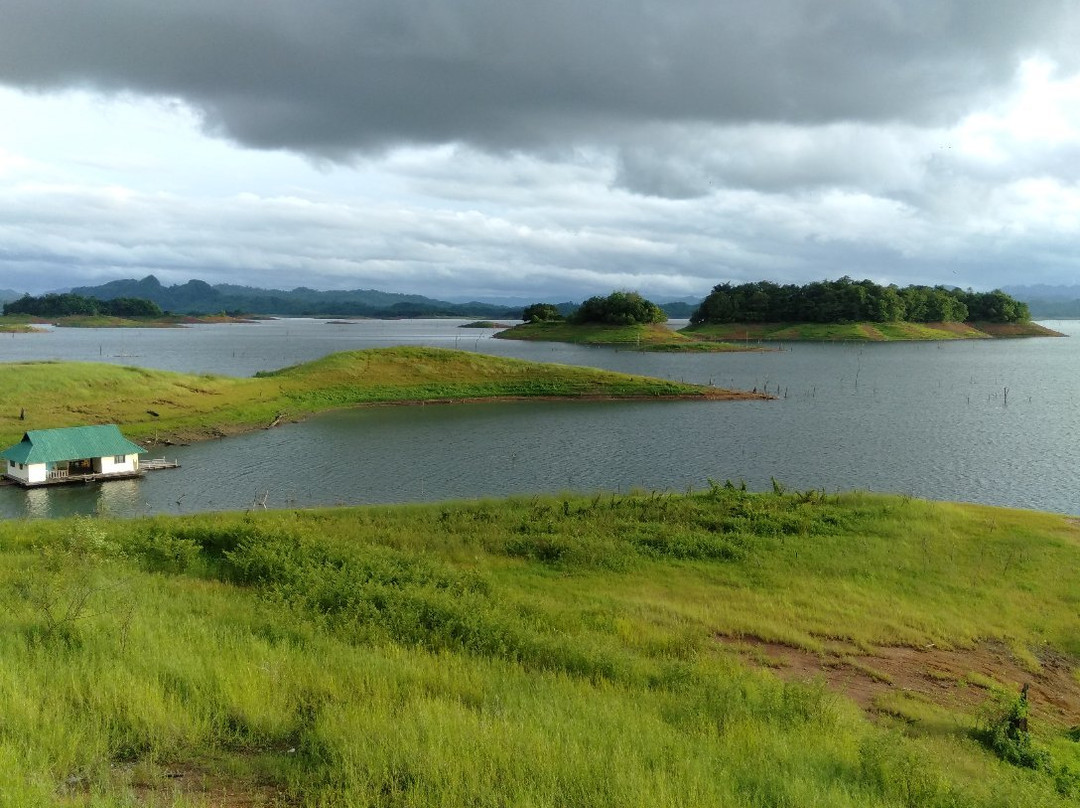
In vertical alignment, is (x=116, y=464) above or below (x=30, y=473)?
above

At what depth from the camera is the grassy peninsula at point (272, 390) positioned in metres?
56.5

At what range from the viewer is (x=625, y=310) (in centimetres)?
18375

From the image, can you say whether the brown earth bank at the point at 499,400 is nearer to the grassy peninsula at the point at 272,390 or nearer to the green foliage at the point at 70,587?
the grassy peninsula at the point at 272,390

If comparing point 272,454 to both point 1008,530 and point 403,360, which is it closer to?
point 403,360

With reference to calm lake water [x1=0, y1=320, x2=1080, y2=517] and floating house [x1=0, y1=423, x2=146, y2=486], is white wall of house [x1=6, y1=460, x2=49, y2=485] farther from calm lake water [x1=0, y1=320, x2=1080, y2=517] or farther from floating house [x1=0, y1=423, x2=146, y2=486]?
calm lake water [x1=0, y1=320, x2=1080, y2=517]

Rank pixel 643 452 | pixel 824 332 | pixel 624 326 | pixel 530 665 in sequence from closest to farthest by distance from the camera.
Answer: pixel 530 665
pixel 643 452
pixel 624 326
pixel 824 332

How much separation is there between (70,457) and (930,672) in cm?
4350

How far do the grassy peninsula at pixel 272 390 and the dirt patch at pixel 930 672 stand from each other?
5093 centimetres

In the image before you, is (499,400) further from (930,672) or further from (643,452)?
(930,672)

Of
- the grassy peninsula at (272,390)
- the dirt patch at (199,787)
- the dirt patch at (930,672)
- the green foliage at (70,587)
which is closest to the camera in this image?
the dirt patch at (199,787)

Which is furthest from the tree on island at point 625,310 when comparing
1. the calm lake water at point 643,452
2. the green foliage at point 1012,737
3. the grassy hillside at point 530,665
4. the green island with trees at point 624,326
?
the green foliage at point 1012,737

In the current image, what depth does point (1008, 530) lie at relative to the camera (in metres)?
28.1

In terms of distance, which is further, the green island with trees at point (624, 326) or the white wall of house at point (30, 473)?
the green island with trees at point (624, 326)

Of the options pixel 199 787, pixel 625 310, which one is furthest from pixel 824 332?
pixel 199 787
